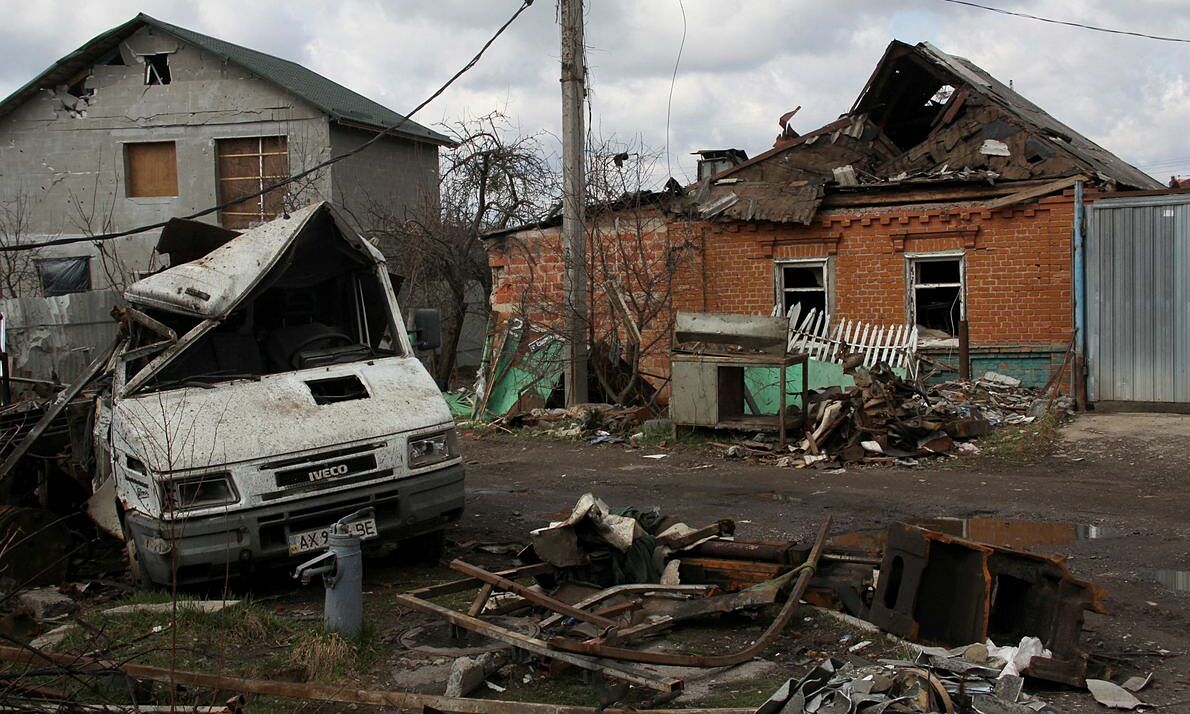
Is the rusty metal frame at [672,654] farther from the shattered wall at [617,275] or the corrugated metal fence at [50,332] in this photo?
the corrugated metal fence at [50,332]

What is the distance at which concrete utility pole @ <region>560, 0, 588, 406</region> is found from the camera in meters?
14.2

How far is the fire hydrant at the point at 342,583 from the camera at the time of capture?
5.75 metres

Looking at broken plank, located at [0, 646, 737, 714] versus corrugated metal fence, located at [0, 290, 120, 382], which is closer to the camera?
broken plank, located at [0, 646, 737, 714]

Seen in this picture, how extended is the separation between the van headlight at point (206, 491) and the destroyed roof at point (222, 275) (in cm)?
140

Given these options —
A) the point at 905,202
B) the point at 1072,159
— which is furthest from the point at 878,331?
the point at 1072,159

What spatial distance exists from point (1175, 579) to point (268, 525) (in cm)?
567

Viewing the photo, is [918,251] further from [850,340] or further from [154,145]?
[154,145]

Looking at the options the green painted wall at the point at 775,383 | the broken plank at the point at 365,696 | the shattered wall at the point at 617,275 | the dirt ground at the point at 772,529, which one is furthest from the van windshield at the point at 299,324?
the shattered wall at the point at 617,275

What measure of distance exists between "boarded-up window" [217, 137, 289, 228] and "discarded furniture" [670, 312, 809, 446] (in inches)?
601

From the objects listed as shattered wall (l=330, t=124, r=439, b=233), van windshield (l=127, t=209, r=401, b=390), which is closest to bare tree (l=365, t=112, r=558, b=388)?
shattered wall (l=330, t=124, r=439, b=233)

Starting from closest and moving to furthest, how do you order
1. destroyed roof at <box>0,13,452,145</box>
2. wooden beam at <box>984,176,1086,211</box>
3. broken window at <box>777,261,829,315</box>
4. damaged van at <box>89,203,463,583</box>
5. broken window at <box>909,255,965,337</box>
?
damaged van at <box>89,203,463,583</box>
wooden beam at <box>984,176,1086,211</box>
broken window at <box>909,255,965,337</box>
broken window at <box>777,261,829,315</box>
destroyed roof at <box>0,13,452,145</box>

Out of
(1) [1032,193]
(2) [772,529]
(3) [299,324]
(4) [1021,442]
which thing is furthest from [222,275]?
(1) [1032,193]

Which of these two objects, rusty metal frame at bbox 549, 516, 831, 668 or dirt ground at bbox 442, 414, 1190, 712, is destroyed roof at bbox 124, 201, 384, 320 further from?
rusty metal frame at bbox 549, 516, 831, 668

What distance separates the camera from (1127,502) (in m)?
9.21
